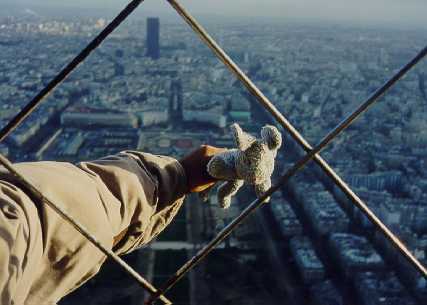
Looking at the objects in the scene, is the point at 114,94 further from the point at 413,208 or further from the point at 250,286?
the point at 250,286

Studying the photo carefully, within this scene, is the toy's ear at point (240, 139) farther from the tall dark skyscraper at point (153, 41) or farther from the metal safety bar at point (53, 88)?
the tall dark skyscraper at point (153, 41)

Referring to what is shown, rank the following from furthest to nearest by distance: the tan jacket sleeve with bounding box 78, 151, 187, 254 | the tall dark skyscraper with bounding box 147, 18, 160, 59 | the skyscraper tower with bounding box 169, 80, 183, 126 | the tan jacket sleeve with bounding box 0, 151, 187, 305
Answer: the tall dark skyscraper with bounding box 147, 18, 160, 59 → the skyscraper tower with bounding box 169, 80, 183, 126 → the tan jacket sleeve with bounding box 78, 151, 187, 254 → the tan jacket sleeve with bounding box 0, 151, 187, 305

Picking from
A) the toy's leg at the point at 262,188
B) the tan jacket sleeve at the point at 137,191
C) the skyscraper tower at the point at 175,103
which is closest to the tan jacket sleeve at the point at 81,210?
the tan jacket sleeve at the point at 137,191

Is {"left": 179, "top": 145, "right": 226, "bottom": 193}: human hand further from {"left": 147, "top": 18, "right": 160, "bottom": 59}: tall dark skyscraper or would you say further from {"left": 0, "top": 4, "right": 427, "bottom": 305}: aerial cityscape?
{"left": 147, "top": 18, "right": 160, "bottom": 59}: tall dark skyscraper

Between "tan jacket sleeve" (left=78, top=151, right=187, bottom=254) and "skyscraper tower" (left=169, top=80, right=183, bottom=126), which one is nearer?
"tan jacket sleeve" (left=78, top=151, right=187, bottom=254)

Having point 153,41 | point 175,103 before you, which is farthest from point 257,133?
point 153,41

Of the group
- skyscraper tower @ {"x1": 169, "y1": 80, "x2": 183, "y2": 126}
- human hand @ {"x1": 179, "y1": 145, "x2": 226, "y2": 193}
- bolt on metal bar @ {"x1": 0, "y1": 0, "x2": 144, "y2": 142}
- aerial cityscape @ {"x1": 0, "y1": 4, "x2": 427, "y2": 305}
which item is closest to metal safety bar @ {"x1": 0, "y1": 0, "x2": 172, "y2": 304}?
bolt on metal bar @ {"x1": 0, "y1": 0, "x2": 144, "y2": 142}

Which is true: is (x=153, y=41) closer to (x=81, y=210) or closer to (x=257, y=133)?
(x=257, y=133)
